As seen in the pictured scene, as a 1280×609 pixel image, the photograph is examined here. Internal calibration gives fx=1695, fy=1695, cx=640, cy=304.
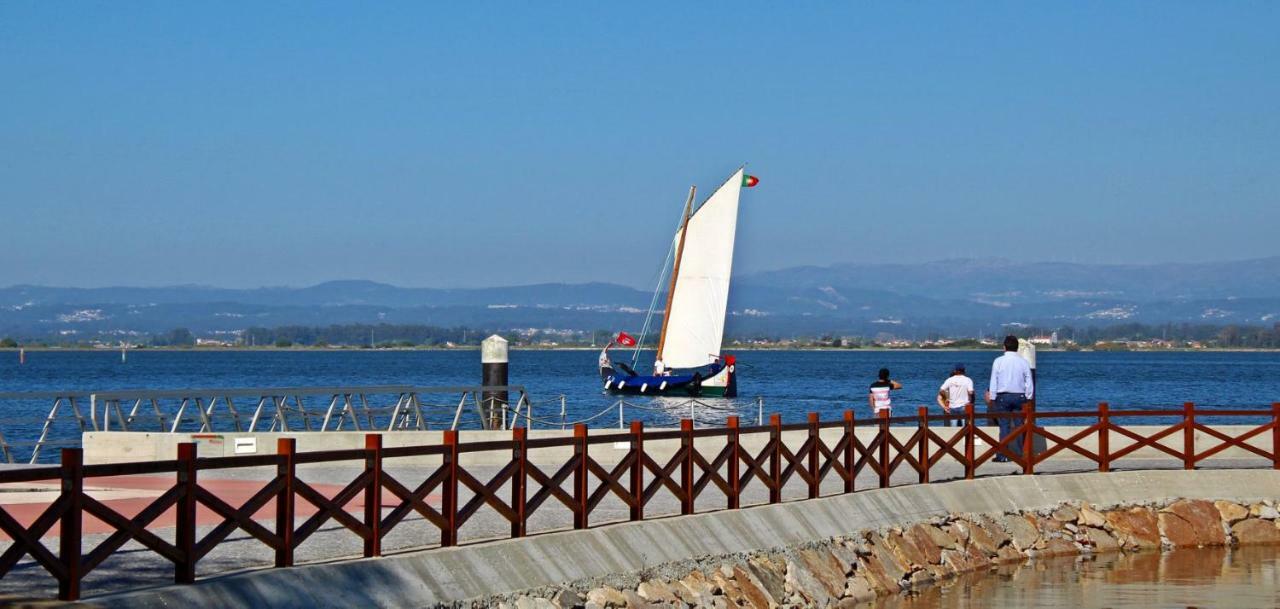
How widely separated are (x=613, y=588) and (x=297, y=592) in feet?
12.3

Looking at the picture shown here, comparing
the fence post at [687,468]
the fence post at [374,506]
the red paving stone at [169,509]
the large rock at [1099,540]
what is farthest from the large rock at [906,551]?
the fence post at [374,506]

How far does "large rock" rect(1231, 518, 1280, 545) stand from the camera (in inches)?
936

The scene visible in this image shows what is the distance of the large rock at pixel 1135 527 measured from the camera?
2344 centimetres

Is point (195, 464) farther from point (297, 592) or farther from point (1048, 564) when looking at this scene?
point (1048, 564)

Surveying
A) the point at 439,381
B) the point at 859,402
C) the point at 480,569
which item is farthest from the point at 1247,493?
the point at 439,381

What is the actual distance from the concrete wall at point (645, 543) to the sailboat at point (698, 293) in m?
52.6

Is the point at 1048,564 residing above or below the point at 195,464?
below

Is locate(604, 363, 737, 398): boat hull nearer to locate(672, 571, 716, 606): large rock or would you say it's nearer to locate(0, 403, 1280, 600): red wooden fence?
locate(0, 403, 1280, 600): red wooden fence

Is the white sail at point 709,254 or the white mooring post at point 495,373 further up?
the white sail at point 709,254

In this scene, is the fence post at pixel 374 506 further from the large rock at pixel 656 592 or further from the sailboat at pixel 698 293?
the sailboat at pixel 698 293

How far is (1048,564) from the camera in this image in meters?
22.1

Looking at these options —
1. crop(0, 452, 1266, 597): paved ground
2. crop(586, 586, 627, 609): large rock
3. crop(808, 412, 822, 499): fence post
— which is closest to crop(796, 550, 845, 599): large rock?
crop(0, 452, 1266, 597): paved ground

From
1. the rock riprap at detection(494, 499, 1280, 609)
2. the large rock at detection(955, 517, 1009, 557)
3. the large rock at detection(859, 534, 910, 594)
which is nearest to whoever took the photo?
the rock riprap at detection(494, 499, 1280, 609)

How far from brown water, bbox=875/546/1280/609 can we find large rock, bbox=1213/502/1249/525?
0.68 metres
